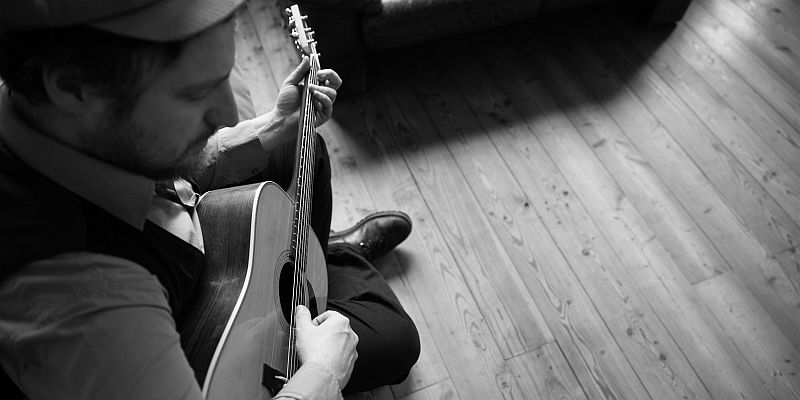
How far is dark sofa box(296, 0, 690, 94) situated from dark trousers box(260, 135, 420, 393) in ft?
2.01

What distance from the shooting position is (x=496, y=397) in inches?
59.9

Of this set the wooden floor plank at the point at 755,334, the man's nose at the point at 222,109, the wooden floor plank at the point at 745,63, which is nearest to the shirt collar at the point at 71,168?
the man's nose at the point at 222,109

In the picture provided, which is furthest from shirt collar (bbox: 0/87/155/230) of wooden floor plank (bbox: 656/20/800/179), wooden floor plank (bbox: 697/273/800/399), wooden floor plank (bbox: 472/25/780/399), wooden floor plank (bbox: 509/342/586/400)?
wooden floor plank (bbox: 656/20/800/179)

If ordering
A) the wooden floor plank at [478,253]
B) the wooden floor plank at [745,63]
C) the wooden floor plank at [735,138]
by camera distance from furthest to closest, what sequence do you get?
1. the wooden floor plank at [745,63]
2. the wooden floor plank at [735,138]
3. the wooden floor plank at [478,253]

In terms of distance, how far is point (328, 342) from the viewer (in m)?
1.08

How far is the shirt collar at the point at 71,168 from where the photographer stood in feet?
2.37

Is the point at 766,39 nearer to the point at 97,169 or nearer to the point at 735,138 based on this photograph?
the point at 735,138

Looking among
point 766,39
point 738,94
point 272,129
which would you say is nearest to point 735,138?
point 738,94

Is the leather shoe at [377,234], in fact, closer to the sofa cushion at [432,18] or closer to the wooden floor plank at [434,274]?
the wooden floor plank at [434,274]

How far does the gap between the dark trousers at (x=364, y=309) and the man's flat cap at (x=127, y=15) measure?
2.17ft

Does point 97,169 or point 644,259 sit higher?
point 97,169

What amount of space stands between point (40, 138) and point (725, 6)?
241 cm

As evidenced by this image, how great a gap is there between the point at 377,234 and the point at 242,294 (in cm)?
77

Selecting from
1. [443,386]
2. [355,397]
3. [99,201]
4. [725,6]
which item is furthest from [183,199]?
[725,6]
